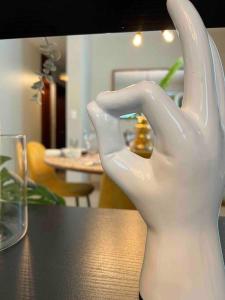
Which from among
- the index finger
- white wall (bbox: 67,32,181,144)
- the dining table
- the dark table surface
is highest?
white wall (bbox: 67,32,181,144)

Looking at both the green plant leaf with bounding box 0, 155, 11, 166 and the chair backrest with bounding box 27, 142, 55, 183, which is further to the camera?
the chair backrest with bounding box 27, 142, 55, 183

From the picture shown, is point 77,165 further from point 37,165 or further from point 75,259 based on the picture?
point 75,259

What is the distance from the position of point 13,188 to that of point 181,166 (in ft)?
1.61

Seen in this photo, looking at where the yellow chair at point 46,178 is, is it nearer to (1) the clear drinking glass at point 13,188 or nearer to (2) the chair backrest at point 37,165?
(2) the chair backrest at point 37,165

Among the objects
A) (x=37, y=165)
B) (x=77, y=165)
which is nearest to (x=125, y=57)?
(x=37, y=165)

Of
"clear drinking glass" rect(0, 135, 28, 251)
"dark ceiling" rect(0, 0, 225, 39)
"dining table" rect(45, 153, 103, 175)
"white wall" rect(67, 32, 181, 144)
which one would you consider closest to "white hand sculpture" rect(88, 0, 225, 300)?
"dark ceiling" rect(0, 0, 225, 39)

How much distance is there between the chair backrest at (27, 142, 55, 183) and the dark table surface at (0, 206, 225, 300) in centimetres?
155

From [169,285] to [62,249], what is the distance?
0.23 m

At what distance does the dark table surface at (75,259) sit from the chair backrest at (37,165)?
1552 mm

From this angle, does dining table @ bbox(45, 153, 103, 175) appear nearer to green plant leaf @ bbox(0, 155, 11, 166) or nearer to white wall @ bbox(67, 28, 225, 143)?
green plant leaf @ bbox(0, 155, 11, 166)

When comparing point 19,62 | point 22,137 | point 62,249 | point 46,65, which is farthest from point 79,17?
point 19,62

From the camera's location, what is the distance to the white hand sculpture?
285 mm

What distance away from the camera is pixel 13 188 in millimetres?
662

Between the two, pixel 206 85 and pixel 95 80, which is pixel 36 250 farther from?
pixel 95 80
